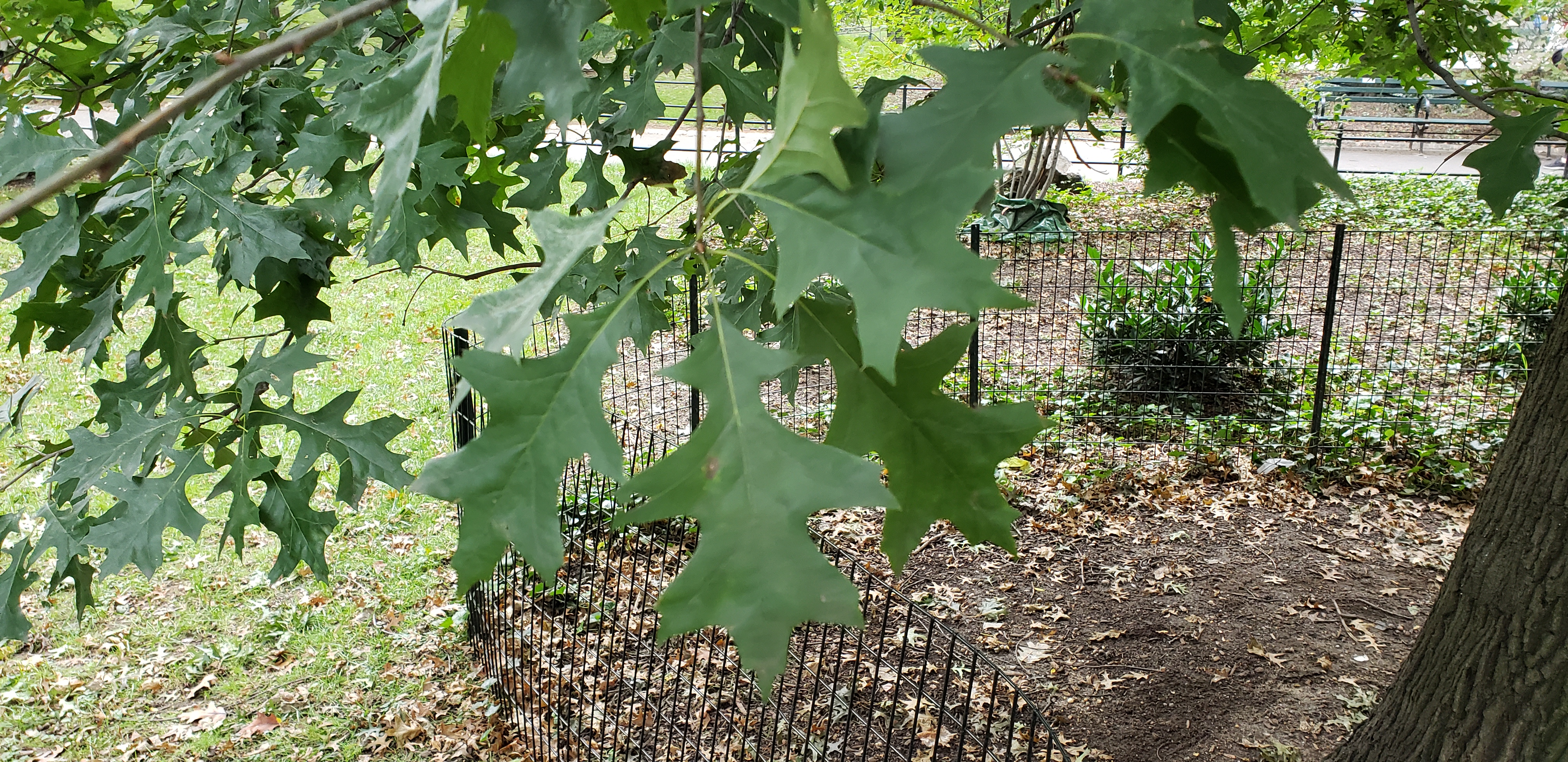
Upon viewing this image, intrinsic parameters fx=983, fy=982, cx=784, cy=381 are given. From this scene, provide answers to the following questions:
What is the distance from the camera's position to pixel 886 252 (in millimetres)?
583

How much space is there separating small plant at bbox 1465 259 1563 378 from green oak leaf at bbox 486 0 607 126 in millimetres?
6229

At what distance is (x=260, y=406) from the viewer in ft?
5.41

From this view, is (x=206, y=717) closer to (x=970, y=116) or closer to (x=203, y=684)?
(x=203, y=684)

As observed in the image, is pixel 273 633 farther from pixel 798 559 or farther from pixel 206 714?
pixel 798 559

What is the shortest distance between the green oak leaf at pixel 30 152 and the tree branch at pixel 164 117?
3.33 feet

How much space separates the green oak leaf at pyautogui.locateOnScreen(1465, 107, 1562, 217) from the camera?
142 cm

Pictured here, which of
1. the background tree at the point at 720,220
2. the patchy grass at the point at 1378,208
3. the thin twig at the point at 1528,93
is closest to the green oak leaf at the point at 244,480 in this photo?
the background tree at the point at 720,220

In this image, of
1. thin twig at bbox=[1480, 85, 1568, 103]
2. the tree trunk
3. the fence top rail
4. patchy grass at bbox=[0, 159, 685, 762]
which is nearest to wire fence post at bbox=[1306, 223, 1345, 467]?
the fence top rail

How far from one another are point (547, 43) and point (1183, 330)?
557 cm

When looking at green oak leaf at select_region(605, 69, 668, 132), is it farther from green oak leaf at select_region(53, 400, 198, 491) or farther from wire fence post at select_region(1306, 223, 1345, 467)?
wire fence post at select_region(1306, 223, 1345, 467)

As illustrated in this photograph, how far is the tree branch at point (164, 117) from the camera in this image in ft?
1.43

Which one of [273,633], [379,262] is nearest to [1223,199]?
[379,262]

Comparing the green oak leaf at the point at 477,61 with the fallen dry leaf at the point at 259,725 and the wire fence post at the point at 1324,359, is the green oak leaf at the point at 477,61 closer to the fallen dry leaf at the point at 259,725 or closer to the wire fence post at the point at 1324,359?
the fallen dry leaf at the point at 259,725

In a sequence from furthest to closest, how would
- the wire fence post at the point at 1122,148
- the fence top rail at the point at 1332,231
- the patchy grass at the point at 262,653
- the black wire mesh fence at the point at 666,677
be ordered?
the wire fence post at the point at 1122,148 < the fence top rail at the point at 1332,231 < the patchy grass at the point at 262,653 < the black wire mesh fence at the point at 666,677
